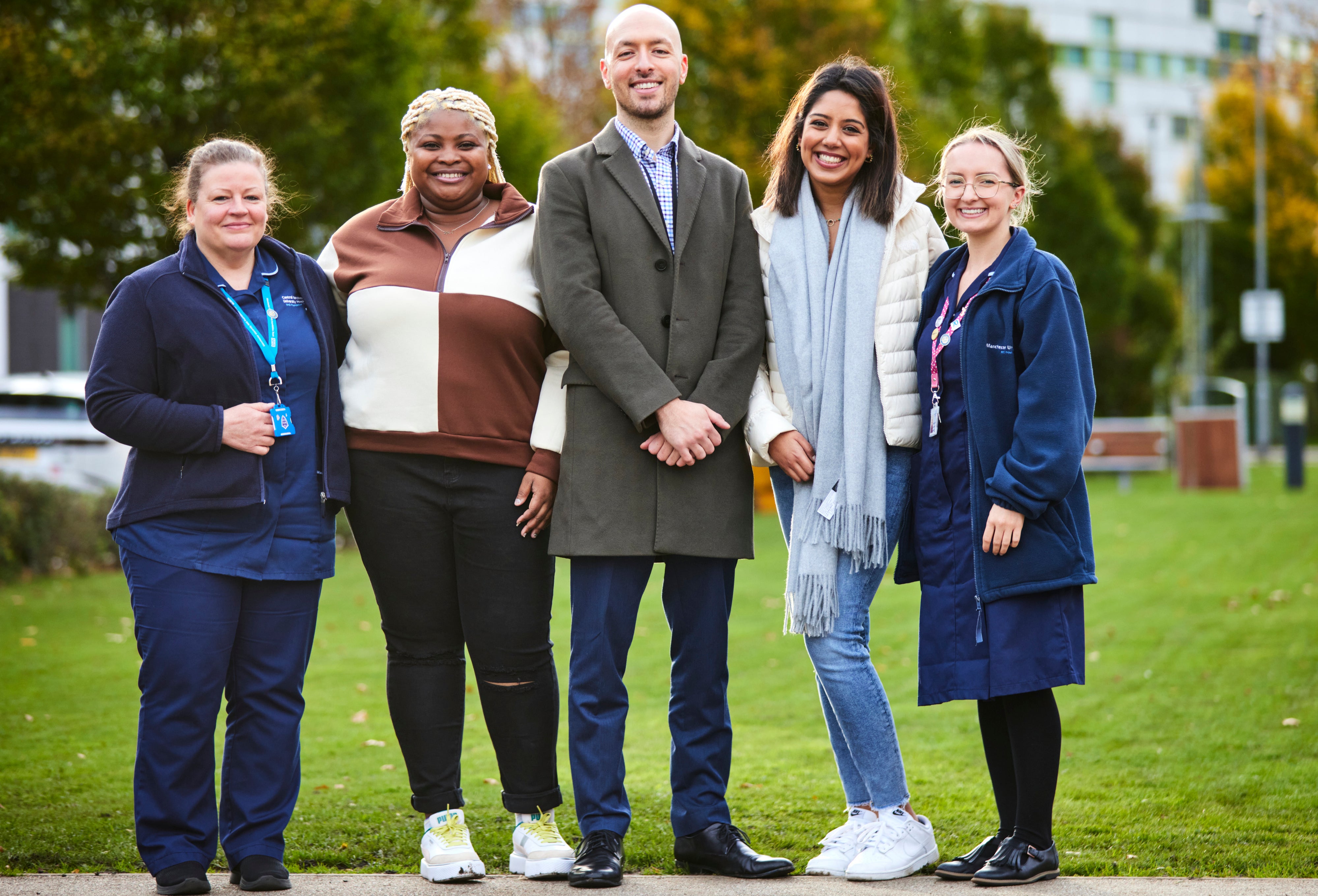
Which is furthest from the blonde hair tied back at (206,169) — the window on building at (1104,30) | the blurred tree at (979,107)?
the window on building at (1104,30)

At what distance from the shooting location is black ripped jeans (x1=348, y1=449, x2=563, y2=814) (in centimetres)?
398

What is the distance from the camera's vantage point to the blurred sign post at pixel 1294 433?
19.4 m

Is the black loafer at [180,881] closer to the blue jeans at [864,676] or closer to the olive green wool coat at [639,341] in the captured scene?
the olive green wool coat at [639,341]

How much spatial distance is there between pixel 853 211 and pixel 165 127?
1124cm

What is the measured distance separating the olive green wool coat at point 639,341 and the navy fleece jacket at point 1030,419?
69 centimetres

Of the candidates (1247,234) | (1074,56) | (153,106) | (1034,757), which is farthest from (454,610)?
(1074,56)

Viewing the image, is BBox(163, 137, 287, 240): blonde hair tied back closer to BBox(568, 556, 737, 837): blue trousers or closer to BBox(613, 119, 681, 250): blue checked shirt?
BBox(613, 119, 681, 250): blue checked shirt

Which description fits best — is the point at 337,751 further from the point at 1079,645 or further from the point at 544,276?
the point at 1079,645

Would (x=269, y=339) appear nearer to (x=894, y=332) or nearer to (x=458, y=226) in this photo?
(x=458, y=226)

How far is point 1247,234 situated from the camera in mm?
38750

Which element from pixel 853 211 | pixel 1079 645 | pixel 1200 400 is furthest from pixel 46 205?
pixel 1200 400

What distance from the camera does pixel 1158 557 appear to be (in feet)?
40.4

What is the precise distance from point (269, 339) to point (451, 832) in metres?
1.58

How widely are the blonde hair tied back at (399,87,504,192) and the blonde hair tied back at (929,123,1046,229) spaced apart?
1.37m
